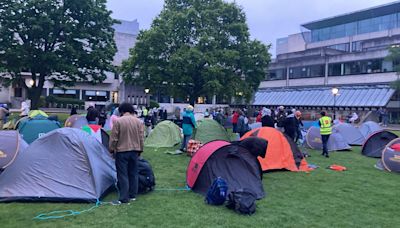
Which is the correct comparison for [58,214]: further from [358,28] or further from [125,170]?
[358,28]

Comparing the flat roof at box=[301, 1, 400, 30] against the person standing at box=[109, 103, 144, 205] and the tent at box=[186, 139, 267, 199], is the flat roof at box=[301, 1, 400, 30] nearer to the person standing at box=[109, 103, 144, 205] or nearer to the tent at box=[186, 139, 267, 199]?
the tent at box=[186, 139, 267, 199]

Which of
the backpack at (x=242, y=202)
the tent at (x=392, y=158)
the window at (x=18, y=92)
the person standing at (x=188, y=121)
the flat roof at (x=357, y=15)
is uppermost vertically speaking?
the flat roof at (x=357, y=15)

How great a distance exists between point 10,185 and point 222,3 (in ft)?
87.2

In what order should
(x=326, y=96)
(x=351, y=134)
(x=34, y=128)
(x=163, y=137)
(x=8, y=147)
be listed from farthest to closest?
(x=326, y=96) < (x=351, y=134) < (x=163, y=137) < (x=34, y=128) < (x=8, y=147)

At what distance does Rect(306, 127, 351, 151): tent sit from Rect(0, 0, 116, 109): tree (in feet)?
51.0

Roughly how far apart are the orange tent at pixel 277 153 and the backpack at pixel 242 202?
3.71 metres

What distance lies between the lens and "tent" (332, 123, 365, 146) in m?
18.0

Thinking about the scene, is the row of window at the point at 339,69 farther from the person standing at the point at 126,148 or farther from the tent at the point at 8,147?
the tent at the point at 8,147

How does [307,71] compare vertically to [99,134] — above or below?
above

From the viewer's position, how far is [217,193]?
22.9 feet

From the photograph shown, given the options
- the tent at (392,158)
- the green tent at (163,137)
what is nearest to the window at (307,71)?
the green tent at (163,137)

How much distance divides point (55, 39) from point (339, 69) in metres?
38.8

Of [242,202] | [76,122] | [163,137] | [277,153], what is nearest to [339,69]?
[163,137]

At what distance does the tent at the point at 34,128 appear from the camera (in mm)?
12328
